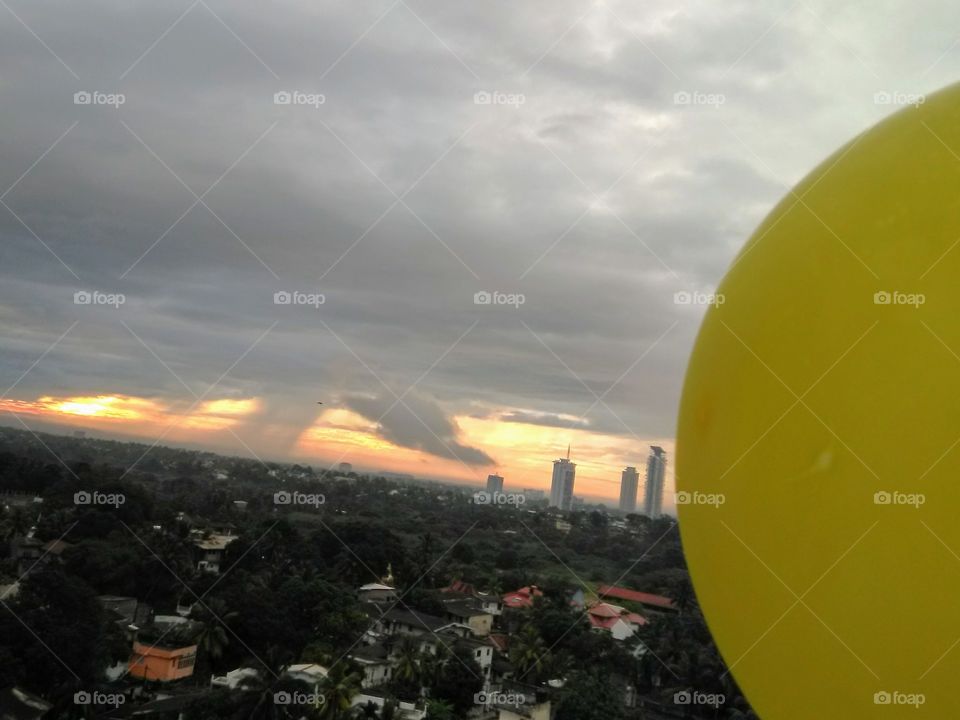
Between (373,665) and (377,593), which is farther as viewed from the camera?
(377,593)

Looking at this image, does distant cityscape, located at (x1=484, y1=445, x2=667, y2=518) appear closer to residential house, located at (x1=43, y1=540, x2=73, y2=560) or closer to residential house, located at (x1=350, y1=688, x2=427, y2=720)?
residential house, located at (x1=350, y1=688, x2=427, y2=720)

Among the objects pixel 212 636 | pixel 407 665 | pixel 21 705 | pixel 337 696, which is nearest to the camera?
pixel 21 705

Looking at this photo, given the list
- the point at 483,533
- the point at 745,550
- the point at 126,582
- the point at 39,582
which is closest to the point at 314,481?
the point at 483,533

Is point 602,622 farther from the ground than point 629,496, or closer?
closer

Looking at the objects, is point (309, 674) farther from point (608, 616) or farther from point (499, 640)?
point (608, 616)

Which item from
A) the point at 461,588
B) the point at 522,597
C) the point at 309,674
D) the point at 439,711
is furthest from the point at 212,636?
the point at 522,597

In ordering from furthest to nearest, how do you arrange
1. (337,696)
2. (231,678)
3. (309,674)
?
(231,678) → (309,674) → (337,696)

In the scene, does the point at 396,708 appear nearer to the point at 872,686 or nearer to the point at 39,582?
the point at 39,582
